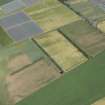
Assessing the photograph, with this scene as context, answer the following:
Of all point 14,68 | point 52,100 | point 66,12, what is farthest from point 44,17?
point 52,100

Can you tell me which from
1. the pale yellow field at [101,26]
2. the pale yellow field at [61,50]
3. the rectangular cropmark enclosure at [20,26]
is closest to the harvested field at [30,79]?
the pale yellow field at [61,50]

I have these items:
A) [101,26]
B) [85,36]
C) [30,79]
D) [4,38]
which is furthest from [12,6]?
[30,79]

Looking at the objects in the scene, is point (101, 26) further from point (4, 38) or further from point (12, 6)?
point (12, 6)

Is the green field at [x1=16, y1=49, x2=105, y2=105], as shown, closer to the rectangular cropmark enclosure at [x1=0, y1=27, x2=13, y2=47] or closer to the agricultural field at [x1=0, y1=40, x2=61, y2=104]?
the agricultural field at [x1=0, y1=40, x2=61, y2=104]

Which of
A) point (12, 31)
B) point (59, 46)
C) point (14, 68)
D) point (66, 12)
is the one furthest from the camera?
point (66, 12)

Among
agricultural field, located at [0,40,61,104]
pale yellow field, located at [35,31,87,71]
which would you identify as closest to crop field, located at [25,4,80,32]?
pale yellow field, located at [35,31,87,71]

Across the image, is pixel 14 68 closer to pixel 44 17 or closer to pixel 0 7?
pixel 44 17
